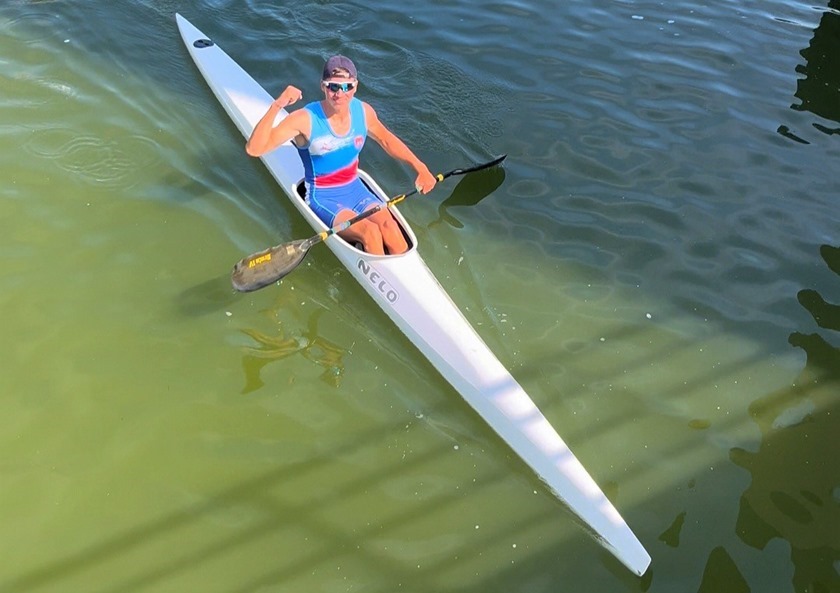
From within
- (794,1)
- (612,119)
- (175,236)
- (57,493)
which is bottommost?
(57,493)

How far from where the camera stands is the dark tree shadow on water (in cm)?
370

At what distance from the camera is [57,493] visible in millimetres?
3826

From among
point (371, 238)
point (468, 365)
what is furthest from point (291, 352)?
point (468, 365)

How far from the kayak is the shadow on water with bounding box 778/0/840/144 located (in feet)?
15.4

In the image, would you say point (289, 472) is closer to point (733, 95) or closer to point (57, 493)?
point (57, 493)

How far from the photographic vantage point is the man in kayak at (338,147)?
4691 mm

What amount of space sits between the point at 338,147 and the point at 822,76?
20.6ft

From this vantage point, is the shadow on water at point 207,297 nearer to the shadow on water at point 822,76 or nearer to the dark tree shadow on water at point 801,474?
the dark tree shadow on water at point 801,474

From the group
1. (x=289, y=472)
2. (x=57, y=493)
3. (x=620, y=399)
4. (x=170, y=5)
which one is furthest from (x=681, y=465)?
(x=170, y=5)

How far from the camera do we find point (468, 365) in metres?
4.39

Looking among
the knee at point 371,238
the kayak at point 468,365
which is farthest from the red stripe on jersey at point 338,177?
the knee at point 371,238

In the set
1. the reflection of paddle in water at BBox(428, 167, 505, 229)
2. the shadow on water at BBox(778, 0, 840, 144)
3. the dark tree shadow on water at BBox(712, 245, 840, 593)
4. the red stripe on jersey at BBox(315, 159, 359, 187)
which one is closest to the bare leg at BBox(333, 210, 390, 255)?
the red stripe on jersey at BBox(315, 159, 359, 187)

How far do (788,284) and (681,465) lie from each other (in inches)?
84.1

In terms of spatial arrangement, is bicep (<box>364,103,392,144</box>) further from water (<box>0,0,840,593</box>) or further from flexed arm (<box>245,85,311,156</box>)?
water (<box>0,0,840,593</box>)
